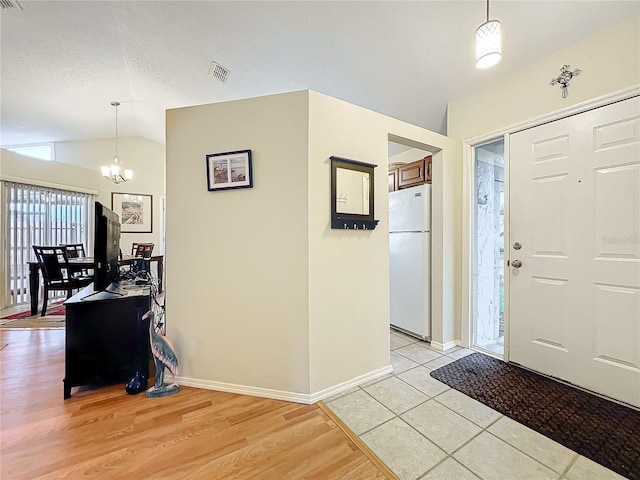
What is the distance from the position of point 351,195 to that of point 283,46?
156 cm

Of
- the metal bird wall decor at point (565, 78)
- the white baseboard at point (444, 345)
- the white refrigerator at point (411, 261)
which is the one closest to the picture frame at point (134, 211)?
the white refrigerator at point (411, 261)

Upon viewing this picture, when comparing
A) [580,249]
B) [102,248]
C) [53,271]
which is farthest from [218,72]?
[580,249]

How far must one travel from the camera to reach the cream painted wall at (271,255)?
1820 mm

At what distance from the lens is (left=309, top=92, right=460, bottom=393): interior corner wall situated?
1838mm

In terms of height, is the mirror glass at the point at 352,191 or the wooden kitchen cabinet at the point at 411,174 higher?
the wooden kitchen cabinet at the point at 411,174

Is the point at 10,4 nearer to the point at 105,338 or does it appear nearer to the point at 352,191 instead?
the point at 105,338

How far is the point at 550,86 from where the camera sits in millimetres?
2086

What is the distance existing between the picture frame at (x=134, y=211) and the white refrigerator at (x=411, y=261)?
5.59 m

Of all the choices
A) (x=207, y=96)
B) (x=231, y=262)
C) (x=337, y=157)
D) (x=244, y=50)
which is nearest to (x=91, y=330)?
(x=231, y=262)

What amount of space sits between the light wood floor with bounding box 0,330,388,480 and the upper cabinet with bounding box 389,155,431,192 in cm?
246

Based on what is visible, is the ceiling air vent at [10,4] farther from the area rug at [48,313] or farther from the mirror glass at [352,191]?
the area rug at [48,313]

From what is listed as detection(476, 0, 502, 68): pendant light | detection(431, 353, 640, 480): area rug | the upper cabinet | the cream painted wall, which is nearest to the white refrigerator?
the upper cabinet

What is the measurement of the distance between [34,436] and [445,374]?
2674mm

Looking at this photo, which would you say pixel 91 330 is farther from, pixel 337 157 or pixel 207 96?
pixel 207 96
